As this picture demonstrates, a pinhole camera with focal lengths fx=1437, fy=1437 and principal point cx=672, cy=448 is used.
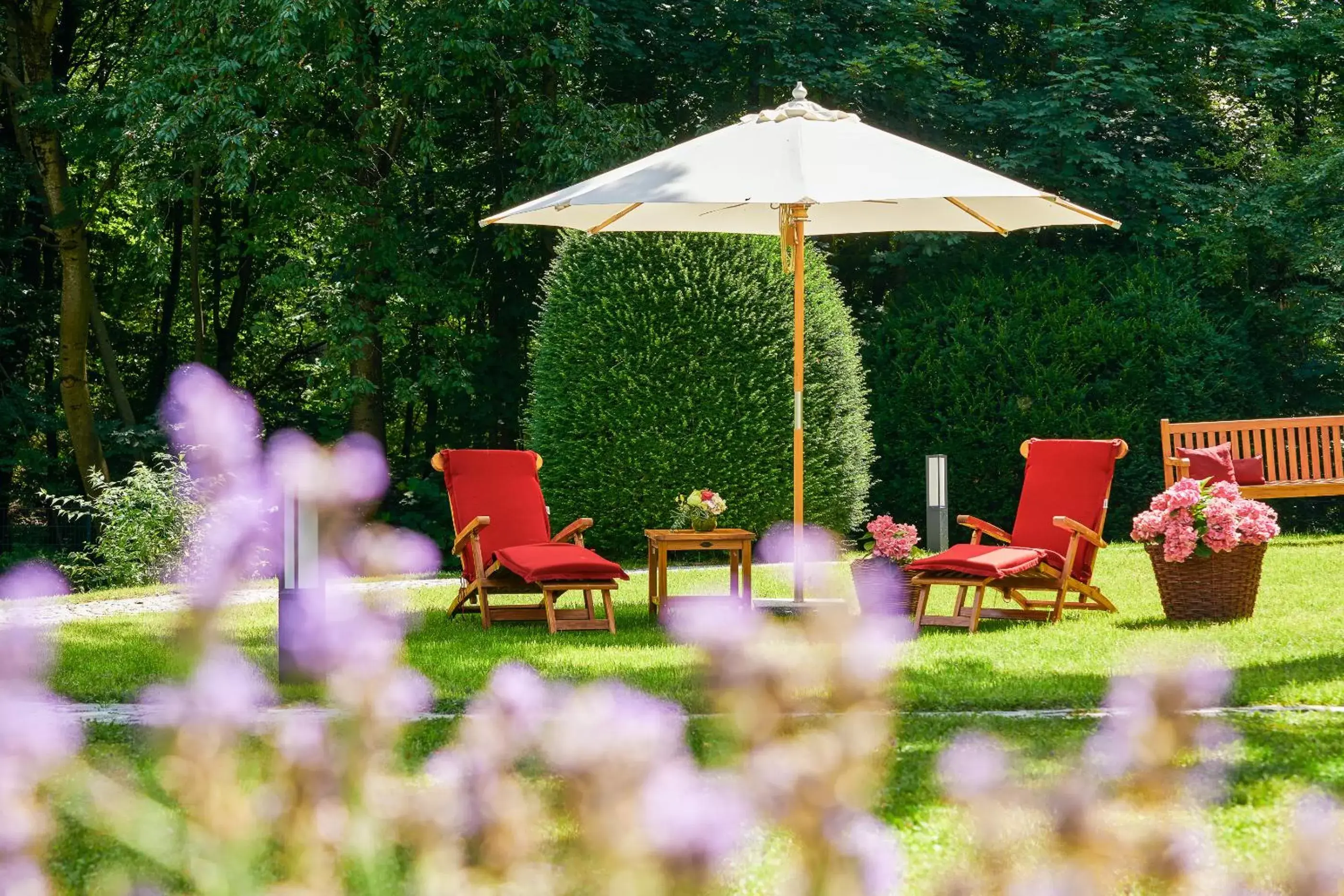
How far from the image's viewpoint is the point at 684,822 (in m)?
0.86

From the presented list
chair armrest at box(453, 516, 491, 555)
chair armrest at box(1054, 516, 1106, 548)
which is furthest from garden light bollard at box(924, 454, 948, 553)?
chair armrest at box(453, 516, 491, 555)

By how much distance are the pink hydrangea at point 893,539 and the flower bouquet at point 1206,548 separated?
1.15 metres

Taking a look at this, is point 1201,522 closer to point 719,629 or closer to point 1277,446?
point 1277,446

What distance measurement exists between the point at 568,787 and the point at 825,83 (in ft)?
44.8

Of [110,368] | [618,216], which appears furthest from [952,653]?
[110,368]

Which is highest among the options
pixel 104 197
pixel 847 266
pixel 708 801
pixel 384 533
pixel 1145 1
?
pixel 1145 1

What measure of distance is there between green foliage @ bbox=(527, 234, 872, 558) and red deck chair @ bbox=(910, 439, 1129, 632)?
3578 mm

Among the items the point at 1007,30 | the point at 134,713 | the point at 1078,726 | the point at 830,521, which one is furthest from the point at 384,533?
the point at 1007,30

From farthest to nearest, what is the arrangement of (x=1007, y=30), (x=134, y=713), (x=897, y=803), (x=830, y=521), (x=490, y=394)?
(x=1007, y=30)
(x=490, y=394)
(x=830, y=521)
(x=134, y=713)
(x=897, y=803)

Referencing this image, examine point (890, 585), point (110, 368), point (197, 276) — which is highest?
point (197, 276)

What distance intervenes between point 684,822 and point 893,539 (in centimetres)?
695

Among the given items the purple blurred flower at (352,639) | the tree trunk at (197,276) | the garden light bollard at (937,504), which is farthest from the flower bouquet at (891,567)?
the tree trunk at (197,276)

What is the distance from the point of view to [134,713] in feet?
16.6

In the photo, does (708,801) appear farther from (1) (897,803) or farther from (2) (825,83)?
(2) (825,83)
